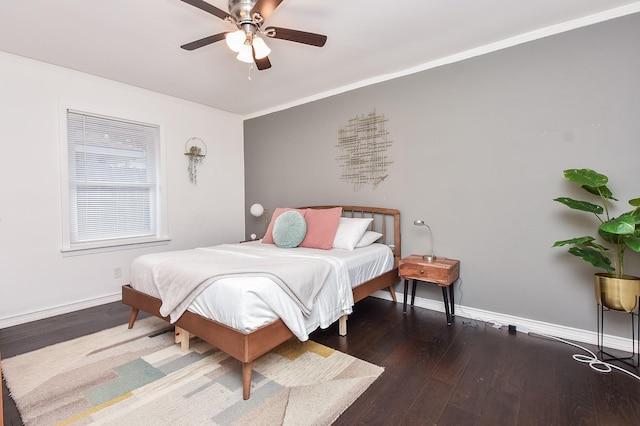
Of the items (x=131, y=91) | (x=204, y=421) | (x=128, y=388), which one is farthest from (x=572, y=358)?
(x=131, y=91)

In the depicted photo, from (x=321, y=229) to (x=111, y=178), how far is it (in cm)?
255

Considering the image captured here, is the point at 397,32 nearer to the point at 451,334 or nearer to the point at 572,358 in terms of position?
the point at 451,334

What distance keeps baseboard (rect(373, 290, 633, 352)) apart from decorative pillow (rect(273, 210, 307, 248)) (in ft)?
4.82

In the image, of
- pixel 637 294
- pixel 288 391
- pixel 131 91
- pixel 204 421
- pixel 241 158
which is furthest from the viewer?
pixel 241 158

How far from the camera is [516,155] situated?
2.70 m

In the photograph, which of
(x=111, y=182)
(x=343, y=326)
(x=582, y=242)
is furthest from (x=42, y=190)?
(x=582, y=242)

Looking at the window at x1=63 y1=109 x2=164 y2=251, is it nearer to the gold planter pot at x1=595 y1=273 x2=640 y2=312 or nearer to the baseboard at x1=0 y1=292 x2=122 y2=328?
the baseboard at x1=0 y1=292 x2=122 y2=328

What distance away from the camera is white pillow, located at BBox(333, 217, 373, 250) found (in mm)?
3139

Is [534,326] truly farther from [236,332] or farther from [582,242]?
[236,332]

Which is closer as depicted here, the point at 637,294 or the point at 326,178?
the point at 637,294

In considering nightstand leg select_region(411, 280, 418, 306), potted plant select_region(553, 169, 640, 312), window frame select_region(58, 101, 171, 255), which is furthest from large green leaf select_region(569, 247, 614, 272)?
window frame select_region(58, 101, 171, 255)

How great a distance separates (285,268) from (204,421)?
939 millimetres

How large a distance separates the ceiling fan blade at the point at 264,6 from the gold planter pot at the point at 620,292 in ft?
9.20

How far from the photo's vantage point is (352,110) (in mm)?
3713
